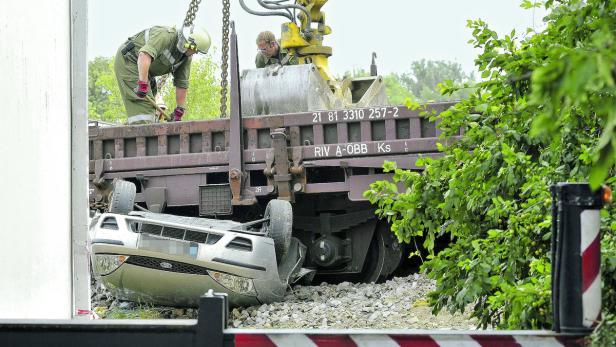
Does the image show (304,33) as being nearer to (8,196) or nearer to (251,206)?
(251,206)

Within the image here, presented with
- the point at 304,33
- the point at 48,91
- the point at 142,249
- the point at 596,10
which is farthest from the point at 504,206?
the point at 304,33

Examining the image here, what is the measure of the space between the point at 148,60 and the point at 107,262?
12.1 feet

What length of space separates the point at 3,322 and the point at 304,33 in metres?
12.9

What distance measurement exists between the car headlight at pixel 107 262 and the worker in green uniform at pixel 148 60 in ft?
11.1

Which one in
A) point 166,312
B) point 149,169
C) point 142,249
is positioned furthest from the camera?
point 149,169

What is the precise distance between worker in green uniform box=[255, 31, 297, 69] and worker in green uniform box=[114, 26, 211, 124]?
0.78 m

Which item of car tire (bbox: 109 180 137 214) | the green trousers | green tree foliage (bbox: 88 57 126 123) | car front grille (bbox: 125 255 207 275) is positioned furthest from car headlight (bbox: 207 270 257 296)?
green tree foliage (bbox: 88 57 126 123)

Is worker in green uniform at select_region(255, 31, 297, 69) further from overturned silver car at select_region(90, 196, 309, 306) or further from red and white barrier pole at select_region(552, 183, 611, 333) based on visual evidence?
red and white barrier pole at select_region(552, 183, 611, 333)

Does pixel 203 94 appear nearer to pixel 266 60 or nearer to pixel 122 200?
pixel 266 60

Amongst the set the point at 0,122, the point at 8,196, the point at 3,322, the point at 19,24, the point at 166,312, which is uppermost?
the point at 19,24

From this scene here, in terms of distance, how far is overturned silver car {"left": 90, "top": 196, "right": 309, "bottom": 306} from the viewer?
1184cm

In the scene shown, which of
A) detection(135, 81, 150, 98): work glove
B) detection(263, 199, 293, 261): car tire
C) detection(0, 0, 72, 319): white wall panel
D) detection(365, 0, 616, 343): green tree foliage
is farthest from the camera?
detection(135, 81, 150, 98): work glove

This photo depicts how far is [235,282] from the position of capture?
39.0ft

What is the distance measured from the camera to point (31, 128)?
185 inches
